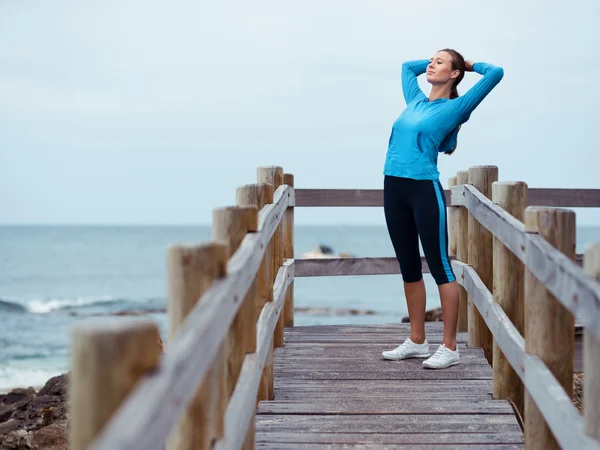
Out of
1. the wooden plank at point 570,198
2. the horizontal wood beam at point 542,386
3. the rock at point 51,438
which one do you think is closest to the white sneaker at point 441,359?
the horizontal wood beam at point 542,386

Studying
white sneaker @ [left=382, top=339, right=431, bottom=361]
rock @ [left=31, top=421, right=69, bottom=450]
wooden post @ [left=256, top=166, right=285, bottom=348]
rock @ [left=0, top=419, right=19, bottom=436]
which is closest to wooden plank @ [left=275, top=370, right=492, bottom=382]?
white sneaker @ [left=382, top=339, right=431, bottom=361]

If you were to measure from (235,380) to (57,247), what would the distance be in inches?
2816

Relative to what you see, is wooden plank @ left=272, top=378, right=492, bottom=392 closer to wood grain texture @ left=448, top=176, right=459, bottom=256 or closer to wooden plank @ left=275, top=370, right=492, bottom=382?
wooden plank @ left=275, top=370, right=492, bottom=382

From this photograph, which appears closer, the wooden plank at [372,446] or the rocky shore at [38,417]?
the wooden plank at [372,446]

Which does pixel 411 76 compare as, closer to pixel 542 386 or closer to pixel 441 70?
pixel 441 70

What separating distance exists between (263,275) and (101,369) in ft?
8.41

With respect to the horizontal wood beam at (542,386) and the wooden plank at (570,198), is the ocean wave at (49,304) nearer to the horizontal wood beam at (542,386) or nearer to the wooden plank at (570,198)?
the wooden plank at (570,198)

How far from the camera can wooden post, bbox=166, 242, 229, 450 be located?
7.03ft

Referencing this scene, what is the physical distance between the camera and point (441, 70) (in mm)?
4730

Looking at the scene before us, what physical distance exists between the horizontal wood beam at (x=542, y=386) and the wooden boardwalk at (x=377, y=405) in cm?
43

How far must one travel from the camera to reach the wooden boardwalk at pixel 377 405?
3.69m

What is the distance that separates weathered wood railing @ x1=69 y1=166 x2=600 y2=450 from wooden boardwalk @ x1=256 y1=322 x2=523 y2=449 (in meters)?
0.24

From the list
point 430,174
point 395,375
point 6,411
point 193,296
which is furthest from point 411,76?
point 6,411

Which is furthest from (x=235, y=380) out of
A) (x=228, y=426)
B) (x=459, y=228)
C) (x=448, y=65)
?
(x=459, y=228)
